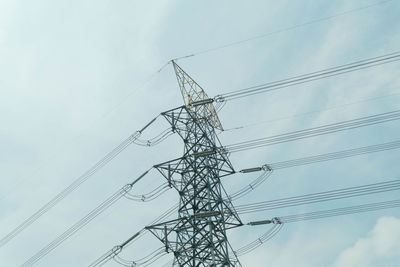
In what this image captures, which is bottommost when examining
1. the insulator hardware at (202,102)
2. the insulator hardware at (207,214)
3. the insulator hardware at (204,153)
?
the insulator hardware at (207,214)

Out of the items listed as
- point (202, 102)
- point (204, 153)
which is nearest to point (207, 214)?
point (204, 153)

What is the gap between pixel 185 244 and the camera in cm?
2222

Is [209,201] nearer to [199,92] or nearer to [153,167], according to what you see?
[153,167]

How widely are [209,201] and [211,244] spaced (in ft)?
8.69

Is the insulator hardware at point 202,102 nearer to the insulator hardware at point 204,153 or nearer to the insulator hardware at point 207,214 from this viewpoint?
the insulator hardware at point 204,153

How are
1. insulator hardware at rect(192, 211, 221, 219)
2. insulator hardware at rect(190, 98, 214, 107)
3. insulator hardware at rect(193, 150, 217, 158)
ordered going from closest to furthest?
insulator hardware at rect(192, 211, 221, 219)
insulator hardware at rect(193, 150, 217, 158)
insulator hardware at rect(190, 98, 214, 107)

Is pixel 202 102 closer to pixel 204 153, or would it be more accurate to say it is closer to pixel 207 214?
pixel 204 153

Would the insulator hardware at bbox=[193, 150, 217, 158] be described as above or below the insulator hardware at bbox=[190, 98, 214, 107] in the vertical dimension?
below

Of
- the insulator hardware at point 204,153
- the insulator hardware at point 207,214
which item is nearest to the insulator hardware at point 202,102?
the insulator hardware at point 204,153

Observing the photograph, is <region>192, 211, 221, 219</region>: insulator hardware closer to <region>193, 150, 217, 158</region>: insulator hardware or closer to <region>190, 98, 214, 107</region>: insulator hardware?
<region>193, 150, 217, 158</region>: insulator hardware

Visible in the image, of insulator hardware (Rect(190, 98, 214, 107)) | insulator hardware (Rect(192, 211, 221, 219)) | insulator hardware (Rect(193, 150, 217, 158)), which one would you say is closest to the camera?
insulator hardware (Rect(192, 211, 221, 219))

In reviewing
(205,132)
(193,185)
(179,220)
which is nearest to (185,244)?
(179,220)

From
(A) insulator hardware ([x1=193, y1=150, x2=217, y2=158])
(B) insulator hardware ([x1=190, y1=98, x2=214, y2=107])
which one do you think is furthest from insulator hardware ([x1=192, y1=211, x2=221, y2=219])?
(B) insulator hardware ([x1=190, y1=98, x2=214, y2=107])

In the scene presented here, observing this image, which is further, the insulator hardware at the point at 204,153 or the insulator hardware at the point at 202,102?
the insulator hardware at the point at 202,102
